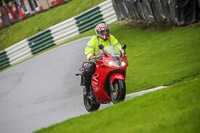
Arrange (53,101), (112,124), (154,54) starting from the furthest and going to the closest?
1. (154,54)
2. (53,101)
3. (112,124)

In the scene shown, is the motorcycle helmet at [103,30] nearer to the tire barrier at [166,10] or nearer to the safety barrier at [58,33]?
the tire barrier at [166,10]

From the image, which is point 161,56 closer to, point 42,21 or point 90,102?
point 90,102

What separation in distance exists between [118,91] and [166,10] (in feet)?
32.2

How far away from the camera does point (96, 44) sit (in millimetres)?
9484

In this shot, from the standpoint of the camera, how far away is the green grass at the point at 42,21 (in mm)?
34500

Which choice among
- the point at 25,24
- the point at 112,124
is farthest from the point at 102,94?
the point at 25,24

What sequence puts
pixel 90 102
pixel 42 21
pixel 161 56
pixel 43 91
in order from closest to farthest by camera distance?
pixel 90 102 < pixel 161 56 < pixel 43 91 < pixel 42 21

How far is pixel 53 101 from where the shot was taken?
1320 centimetres

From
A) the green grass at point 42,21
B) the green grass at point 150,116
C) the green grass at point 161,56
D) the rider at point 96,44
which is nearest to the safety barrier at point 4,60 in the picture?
the green grass at point 42,21

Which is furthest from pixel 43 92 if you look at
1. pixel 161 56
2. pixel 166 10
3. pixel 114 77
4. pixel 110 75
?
pixel 114 77

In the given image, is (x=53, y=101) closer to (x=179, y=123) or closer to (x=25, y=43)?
(x=179, y=123)

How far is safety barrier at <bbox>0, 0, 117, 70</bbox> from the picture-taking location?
1055 inches

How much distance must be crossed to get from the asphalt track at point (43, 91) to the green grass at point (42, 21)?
37.9ft

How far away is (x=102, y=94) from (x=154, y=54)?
20.7ft
